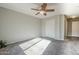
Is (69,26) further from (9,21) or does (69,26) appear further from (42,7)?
(9,21)

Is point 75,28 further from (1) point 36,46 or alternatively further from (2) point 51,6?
(1) point 36,46

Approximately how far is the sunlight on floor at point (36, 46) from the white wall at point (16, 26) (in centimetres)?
13

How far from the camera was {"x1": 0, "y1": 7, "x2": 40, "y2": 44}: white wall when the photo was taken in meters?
1.73

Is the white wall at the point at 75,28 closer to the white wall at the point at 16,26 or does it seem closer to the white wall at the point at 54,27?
the white wall at the point at 54,27

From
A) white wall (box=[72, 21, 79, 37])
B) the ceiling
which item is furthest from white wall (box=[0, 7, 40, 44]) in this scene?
white wall (box=[72, 21, 79, 37])

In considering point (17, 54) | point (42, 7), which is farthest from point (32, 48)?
point (42, 7)

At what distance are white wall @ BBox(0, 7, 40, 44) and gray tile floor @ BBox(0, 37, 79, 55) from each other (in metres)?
0.16

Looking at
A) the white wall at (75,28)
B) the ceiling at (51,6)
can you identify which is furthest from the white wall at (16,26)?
the white wall at (75,28)

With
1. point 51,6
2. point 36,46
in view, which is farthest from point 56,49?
point 51,6

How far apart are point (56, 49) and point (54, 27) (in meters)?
0.49

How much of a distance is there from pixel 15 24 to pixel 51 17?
78 centimetres

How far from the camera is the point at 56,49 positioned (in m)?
1.74

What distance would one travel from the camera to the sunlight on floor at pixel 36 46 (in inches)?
65.6

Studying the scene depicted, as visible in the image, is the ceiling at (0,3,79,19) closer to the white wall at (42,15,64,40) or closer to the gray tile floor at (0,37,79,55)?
the white wall at (42,15,64,40)
